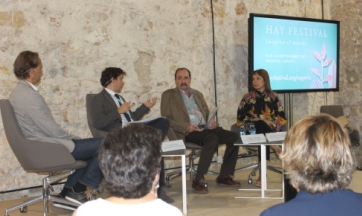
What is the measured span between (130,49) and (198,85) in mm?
1180

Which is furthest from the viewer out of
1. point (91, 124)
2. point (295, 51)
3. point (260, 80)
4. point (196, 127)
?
point (295, 51)

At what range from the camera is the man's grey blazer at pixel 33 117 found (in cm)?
433

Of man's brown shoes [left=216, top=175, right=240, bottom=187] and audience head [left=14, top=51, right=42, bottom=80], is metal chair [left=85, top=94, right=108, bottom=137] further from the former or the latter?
man's brown shoes [left=216, top=175, right=240, bottom=187]

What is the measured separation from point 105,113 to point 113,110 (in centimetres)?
8

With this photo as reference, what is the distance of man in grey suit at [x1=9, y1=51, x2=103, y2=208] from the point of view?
4.34 meters

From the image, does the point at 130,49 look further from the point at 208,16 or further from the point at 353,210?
the point at 353,210

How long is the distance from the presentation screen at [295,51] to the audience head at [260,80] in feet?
2.01

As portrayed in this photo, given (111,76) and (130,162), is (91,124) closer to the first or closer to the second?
(111,76)

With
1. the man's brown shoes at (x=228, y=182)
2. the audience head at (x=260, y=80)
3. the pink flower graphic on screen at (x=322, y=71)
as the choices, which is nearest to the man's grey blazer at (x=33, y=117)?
the man's brown shoes at (x=228, y=182)

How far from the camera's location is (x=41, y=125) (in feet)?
14.3

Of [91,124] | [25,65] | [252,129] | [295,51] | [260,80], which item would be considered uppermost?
[295,51]

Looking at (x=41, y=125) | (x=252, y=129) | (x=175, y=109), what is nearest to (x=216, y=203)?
(x=252, y=129)

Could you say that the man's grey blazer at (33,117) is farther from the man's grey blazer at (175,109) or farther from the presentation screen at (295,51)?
the presentation screen at (295,51)

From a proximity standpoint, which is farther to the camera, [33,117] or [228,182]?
[228,182]
